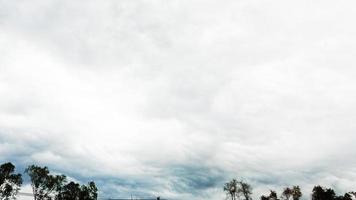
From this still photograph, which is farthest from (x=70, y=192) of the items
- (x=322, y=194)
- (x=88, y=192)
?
(x=322, y=194)

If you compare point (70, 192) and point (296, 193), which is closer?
point (70, 192)

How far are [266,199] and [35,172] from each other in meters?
85.8

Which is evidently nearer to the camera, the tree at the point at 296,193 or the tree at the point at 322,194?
the tree at the point at 322,194

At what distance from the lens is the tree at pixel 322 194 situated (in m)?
108

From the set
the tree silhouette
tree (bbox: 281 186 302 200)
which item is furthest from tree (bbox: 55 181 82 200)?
tree (bbox: 281 186 302 200)

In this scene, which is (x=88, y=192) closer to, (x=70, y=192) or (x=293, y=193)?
(x=70, y=192)

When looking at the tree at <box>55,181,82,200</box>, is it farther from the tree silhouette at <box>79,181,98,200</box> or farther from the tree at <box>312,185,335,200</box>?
the tree at <box>312,185,335,200</box>

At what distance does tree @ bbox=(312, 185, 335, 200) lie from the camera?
107562mm

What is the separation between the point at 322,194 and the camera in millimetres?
108250

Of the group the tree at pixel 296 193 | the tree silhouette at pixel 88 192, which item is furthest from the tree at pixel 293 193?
the tree silhouette at pixel 88 192

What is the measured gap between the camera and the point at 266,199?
130625 mm

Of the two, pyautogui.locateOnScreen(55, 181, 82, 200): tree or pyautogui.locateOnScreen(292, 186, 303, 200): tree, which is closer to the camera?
pyautogui.locateOnScreen(55, 181, 82, 200): tree

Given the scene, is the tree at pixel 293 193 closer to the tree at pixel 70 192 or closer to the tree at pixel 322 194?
Answer: the tree at pixel 322 194

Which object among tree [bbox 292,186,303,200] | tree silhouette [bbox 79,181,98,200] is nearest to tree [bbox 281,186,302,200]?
tree [bbox 292,186,303,200]
